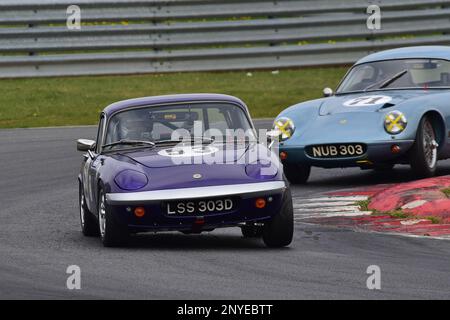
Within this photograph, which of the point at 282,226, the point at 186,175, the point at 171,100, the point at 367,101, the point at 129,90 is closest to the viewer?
the point at 186,175

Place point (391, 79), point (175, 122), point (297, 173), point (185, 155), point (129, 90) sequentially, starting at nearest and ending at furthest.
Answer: point (185, 155), point (175, 122), point (297, 173), point (391, 79), point (129, 90)

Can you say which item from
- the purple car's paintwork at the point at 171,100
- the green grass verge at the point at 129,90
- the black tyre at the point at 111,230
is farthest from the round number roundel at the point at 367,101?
the green grass verge at the point at 129,90

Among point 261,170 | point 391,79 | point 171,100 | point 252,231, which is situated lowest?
point 252,231

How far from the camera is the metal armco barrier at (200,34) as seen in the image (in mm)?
21797

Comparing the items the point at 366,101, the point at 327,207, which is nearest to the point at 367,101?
the point at 366,101

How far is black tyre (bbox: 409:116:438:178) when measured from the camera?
13.0 meters

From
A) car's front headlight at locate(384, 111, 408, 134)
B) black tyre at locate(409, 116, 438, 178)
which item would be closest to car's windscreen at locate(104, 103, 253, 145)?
car's front headlight at locate(384, 111, 408, 134)

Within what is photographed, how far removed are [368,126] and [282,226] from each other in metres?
3.93

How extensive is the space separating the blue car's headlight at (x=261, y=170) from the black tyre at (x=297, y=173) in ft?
13.5

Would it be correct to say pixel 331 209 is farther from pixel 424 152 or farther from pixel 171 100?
pixel 171 100

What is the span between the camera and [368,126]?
42.7ft

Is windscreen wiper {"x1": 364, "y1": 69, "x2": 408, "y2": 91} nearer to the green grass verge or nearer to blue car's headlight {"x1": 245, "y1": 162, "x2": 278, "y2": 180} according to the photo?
blue car's headlight {"x1": 245, "y1": 162, "x2": 278, "y2": 180}

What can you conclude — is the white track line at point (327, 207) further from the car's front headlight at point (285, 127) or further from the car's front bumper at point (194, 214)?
the car's front bumper at point (194, 214)

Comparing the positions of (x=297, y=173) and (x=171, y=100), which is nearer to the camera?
(x=171, y=100)
